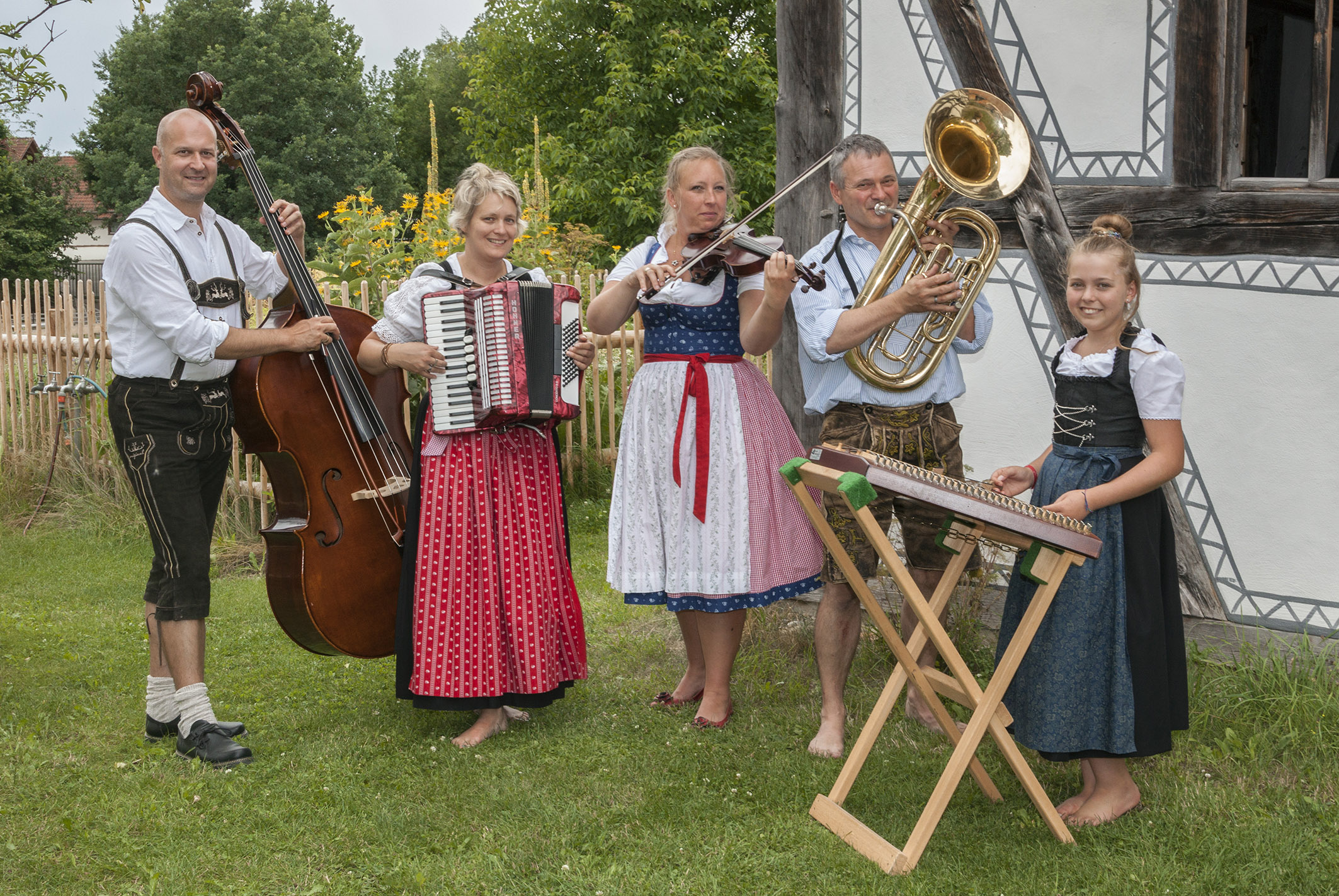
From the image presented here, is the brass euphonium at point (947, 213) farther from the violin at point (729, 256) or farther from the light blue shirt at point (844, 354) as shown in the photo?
the violin at point (729, 256)

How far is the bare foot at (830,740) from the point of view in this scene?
13.0 ft

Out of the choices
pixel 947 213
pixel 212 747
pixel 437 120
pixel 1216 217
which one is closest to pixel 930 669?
pixel 947 213

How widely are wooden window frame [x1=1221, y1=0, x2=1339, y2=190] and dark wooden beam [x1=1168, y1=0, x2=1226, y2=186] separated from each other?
0.12 feet

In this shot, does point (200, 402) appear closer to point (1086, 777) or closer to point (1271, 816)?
point (1086, 777)

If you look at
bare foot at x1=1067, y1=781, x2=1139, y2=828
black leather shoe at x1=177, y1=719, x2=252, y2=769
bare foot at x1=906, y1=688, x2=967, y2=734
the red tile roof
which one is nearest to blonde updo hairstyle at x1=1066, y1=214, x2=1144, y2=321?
bare foot at x1=1067, y1=781, x2=1139, y2=828

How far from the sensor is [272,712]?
461cm

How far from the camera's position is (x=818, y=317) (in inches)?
149

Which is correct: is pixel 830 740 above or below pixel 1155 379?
below

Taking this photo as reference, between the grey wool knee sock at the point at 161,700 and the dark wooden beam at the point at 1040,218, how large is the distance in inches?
153

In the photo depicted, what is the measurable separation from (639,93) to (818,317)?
709 inches

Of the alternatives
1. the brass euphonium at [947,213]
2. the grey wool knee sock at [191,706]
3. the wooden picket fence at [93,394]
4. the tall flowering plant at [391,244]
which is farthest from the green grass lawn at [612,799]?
the tall flowering plant at [391,244]

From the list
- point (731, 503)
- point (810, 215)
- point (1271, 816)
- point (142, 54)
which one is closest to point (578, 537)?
point (810, 215)

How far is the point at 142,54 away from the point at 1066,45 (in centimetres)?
3421

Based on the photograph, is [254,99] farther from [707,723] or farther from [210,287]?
[707,723]
